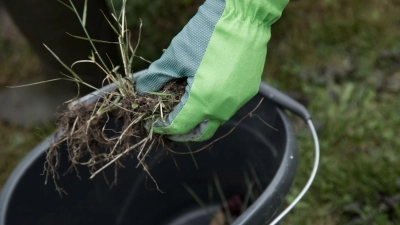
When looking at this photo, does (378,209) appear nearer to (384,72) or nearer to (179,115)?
(384,72)

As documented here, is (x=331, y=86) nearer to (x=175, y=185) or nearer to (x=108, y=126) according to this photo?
(x=175, y=185)

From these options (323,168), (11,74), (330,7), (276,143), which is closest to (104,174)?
(276,143)

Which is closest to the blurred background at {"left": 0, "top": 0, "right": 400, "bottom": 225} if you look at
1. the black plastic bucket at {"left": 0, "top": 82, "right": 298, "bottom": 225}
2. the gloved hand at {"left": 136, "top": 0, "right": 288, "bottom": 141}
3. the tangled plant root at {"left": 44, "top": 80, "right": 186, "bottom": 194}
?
the black plastic bucket at {"left": 0, "top": 82, "right": 298, "bottom": 225}

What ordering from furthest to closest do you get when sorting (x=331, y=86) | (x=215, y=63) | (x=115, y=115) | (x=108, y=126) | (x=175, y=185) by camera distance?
(x=331, y=86) < (x=175, y=185) < (x=108, y=126) < (x=115, y=115) < (x=215, y=63)

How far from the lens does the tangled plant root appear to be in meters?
0.80

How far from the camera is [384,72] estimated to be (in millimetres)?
1569

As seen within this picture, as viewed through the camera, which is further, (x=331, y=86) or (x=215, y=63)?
(x=331, y=86)

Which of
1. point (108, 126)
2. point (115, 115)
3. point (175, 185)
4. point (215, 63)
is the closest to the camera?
point (215, 63)

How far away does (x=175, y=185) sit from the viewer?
3.96 feet

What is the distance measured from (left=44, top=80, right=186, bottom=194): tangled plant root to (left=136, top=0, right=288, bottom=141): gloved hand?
1.1 inches

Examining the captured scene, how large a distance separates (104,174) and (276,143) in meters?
0.36

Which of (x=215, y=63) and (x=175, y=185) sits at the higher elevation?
(x=215, y=63)

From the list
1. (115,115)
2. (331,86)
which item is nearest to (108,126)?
(115,115)

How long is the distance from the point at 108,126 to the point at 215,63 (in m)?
0.33
